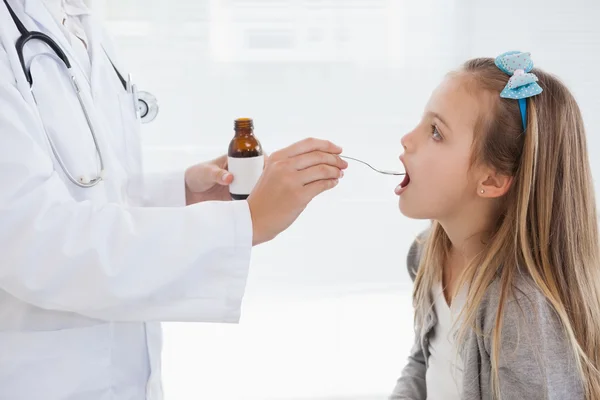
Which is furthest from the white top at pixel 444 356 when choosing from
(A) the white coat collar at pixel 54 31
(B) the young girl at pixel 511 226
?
(A) the white coat collar at pixel 54 31

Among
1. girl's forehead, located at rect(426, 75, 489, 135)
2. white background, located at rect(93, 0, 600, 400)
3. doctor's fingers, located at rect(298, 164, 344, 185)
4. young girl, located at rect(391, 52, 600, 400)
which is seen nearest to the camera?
doctor's fingers, located at rect(298, 164, 344, 185)

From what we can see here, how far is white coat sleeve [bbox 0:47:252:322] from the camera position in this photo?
833 mm

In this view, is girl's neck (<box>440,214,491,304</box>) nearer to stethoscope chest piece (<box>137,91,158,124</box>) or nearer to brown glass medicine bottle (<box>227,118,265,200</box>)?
brown glass medicine bottle (<box>227,118,265,200</box>)

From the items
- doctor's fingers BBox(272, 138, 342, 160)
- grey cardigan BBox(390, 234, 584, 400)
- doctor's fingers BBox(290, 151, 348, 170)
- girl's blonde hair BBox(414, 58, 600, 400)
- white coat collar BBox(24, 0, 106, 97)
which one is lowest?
grey cardigan BBox(390, 234, 584, 400)

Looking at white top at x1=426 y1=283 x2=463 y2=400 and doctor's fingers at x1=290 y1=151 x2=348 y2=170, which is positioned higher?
doctor's fingers at x1=290 y1=151 x2=348 y2=170

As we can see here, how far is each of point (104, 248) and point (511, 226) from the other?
0.71 meters

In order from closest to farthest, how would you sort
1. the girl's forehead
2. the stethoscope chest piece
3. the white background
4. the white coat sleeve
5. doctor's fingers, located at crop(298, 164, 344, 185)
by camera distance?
the white coat sleeve → doctor's fingers, located at crop(298, 164, 344, 185) → the girl's forehead → the stethoscope chest piece → the white background

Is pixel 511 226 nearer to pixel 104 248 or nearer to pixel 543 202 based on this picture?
pixel 543 202

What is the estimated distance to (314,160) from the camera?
947 millimetres

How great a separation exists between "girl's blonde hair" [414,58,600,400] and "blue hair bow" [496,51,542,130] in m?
0.01

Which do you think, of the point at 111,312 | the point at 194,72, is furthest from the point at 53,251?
the point at 194,72

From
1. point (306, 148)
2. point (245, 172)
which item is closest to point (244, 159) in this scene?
point (245, 172)

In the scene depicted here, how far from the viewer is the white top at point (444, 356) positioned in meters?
1.21

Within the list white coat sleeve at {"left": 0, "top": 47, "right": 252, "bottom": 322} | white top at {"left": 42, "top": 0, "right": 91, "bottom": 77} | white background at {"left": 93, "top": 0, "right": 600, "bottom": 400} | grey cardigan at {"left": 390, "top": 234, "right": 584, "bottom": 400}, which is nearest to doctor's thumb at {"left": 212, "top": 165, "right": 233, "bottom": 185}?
white coat sleeve at {"left": 0, "top": 47, "right": 252, "bottom": 322}
